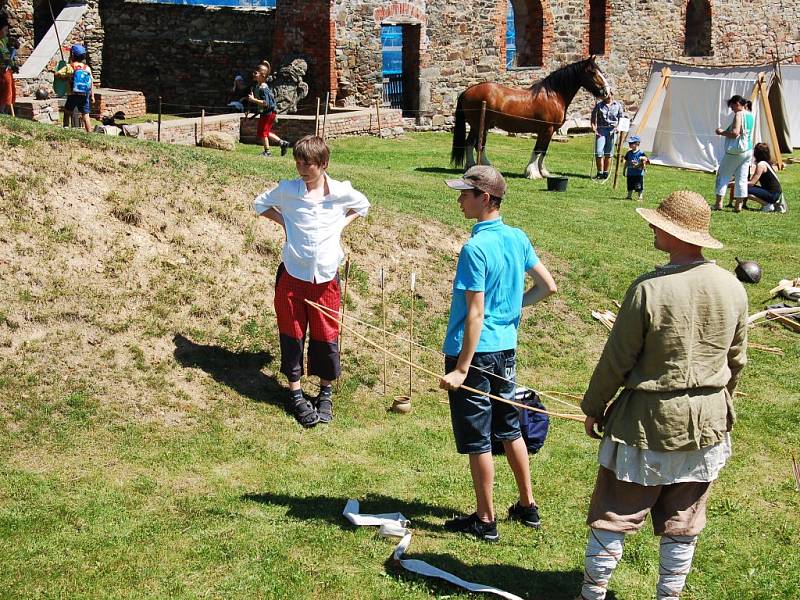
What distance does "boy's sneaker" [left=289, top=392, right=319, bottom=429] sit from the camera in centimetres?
682

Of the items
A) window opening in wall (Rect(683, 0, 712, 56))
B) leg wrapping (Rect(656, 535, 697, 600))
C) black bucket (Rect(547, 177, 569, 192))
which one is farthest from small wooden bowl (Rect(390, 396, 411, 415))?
window opening in wall (Rect(683, 0, 712, 56))

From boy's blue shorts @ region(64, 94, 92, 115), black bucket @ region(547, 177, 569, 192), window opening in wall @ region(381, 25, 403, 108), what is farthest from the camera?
window opening in wall @ region(381, 25, 403, 108)

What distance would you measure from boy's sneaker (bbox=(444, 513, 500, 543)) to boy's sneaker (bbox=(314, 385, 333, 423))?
1757 mm

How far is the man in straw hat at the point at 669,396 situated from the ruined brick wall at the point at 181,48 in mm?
19416

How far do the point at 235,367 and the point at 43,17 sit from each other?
19544 mm

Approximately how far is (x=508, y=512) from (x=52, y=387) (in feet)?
10.4

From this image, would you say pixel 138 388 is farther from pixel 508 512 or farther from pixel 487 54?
pixel 487 54

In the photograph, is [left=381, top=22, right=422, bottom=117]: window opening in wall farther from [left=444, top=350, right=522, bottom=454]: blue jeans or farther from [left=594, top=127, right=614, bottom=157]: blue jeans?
[left=444, top=350, right=522, bottom=454]: blue jeans

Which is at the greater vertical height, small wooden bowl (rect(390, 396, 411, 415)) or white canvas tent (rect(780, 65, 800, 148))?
white canvas tent (rect(780, 65, 800, 148))

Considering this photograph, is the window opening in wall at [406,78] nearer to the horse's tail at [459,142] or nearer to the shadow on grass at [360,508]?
the horse's tail at [459,142]

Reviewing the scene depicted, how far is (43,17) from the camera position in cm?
2392

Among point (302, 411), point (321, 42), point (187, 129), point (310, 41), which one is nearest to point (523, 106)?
point (321, 42)

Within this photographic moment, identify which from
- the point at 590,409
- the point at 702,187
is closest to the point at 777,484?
the point at 590,409

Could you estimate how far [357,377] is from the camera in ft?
24.9
